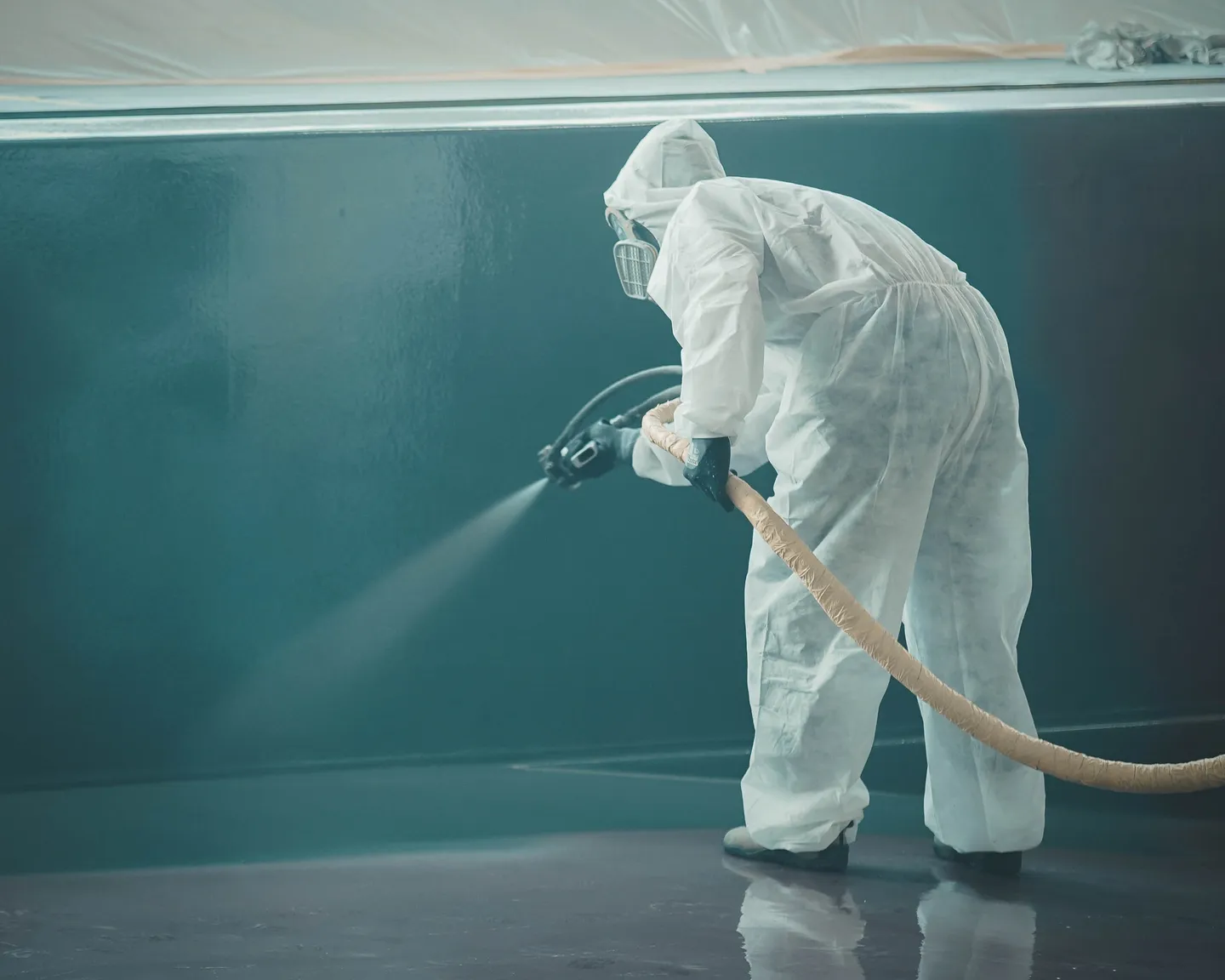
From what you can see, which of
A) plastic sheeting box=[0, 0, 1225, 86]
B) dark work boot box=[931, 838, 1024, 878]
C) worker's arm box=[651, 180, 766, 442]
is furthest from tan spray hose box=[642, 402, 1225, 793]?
plastic sheeting box=[0, 0, 1225, 86]

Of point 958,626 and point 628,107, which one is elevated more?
point 628,107

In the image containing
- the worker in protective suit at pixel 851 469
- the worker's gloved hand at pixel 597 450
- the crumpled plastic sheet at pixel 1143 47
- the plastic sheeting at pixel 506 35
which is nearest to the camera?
the worker in protective suit at pixel 851 469

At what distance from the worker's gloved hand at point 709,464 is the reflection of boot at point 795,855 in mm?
586

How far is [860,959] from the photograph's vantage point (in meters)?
1.51

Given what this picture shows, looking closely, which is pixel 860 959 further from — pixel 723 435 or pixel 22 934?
pixel 22 934

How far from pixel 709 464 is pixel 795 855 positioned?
25.7 inches

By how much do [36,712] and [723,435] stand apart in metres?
1.49

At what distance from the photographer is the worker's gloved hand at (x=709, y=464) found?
168 centimetres

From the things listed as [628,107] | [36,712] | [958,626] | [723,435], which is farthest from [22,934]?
[628,107]

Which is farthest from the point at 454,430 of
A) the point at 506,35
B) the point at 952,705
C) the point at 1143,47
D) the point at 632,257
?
the point at 1143,47

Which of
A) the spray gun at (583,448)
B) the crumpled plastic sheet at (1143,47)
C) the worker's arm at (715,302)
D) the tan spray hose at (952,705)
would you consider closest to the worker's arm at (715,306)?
the worker's arm at (715,302)

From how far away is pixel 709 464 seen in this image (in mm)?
1688

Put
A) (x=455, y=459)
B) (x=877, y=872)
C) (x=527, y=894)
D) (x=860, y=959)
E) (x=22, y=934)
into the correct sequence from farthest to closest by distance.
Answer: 1. (x=455, y=459)
2. (x=877, y=872)
3. (x=527, y=894)
4. (x=22, y=934)
5. (x=860, y=959)

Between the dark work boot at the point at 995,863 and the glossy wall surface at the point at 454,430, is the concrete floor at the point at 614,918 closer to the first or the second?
the dark work boot at the point at 995,863
